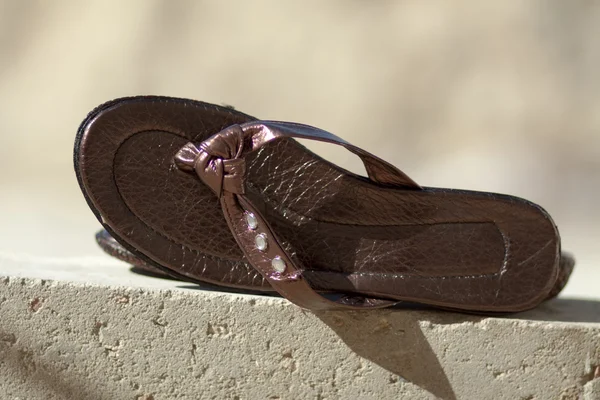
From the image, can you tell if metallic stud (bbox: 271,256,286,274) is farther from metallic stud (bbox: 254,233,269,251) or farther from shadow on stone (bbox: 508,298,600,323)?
shadow on stone (bbox: 508,298,600,323)

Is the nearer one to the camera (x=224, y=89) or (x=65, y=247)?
(x=65, y=247)

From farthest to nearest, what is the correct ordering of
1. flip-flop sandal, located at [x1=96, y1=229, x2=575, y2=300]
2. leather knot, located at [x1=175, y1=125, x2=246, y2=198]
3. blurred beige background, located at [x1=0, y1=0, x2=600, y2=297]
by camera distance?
blurred beige background, located at [x1=0, y1=0, x2=600, y2=297]
flip-flop sandal, located at [x1=96, y1=229, x2=575, y2=300]
leather knot, located at [x1=175, y1=125, x2=246, y2=198]

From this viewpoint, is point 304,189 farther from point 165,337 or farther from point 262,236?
point 165,337

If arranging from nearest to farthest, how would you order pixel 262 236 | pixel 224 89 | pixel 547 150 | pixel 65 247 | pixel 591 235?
pixel 262 236 → pixel 65 247 → pixel 591 235 → pixel 547 150 → pixel 224 89

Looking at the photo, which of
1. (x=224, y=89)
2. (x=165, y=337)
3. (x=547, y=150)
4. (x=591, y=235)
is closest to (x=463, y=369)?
(x=165, y=337)

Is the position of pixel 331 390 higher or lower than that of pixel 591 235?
higher

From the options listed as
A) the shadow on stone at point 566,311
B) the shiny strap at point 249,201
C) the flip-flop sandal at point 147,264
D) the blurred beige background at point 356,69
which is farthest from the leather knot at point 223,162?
the blurred beige background at point 356,69

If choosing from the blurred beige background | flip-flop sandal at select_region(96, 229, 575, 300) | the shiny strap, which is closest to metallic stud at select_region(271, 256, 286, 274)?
the shiny strap
